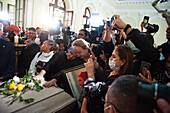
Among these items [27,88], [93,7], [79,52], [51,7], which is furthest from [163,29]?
[27,88]

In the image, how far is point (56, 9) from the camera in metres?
7.46

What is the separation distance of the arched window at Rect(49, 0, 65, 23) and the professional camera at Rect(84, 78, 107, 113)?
664cm

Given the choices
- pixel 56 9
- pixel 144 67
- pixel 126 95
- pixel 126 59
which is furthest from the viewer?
pixel 56 9

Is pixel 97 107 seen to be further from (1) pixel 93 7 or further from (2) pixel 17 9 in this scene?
(1) pixel 93 7

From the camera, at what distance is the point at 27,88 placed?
153 centimetres

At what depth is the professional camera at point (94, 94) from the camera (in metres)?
1.15

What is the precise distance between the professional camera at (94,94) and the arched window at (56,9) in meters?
6.64

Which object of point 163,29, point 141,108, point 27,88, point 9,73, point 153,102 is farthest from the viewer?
point 163,29

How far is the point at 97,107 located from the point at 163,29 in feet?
46.1

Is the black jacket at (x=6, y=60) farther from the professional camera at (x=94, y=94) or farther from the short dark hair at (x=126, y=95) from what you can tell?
the short dark hair at (x=126, y=95)

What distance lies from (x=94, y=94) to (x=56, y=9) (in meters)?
7.10

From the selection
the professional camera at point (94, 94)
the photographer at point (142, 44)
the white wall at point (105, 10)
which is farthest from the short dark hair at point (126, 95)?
the white wall at point (105, 10)

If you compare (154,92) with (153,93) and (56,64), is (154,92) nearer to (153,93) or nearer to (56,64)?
(153,93)

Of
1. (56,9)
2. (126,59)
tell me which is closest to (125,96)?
(126,59)
